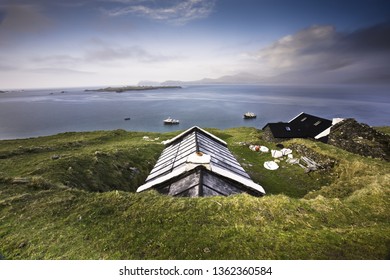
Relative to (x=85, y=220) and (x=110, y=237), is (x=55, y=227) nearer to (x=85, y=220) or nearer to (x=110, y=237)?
(x=85, y=220)

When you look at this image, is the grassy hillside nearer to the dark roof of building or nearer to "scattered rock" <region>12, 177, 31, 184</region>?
"scattered rock" <region>12, 177, 31, 184</region>

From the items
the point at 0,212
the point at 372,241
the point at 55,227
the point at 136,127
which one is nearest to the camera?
the point at 372,241

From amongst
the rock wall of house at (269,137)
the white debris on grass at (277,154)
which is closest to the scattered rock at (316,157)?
the white debris on grass at (277,154)

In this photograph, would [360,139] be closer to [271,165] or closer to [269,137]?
[271,165]

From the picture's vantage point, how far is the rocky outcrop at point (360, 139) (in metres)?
22.3

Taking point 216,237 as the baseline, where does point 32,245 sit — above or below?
below

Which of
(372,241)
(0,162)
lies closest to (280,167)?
(372,241)

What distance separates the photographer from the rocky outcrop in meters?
22.3

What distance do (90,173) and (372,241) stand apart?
14016mm

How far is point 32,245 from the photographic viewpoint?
19.2ft

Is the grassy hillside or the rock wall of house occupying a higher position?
the grassy hillside

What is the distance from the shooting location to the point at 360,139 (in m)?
24.2

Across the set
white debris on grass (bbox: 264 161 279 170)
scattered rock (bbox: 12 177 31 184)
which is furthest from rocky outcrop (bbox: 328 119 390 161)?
scattered rock (bbox: 12 177 31 184)

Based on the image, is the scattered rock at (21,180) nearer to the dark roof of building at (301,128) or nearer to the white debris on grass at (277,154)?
the white debris on grass at (277,154)
